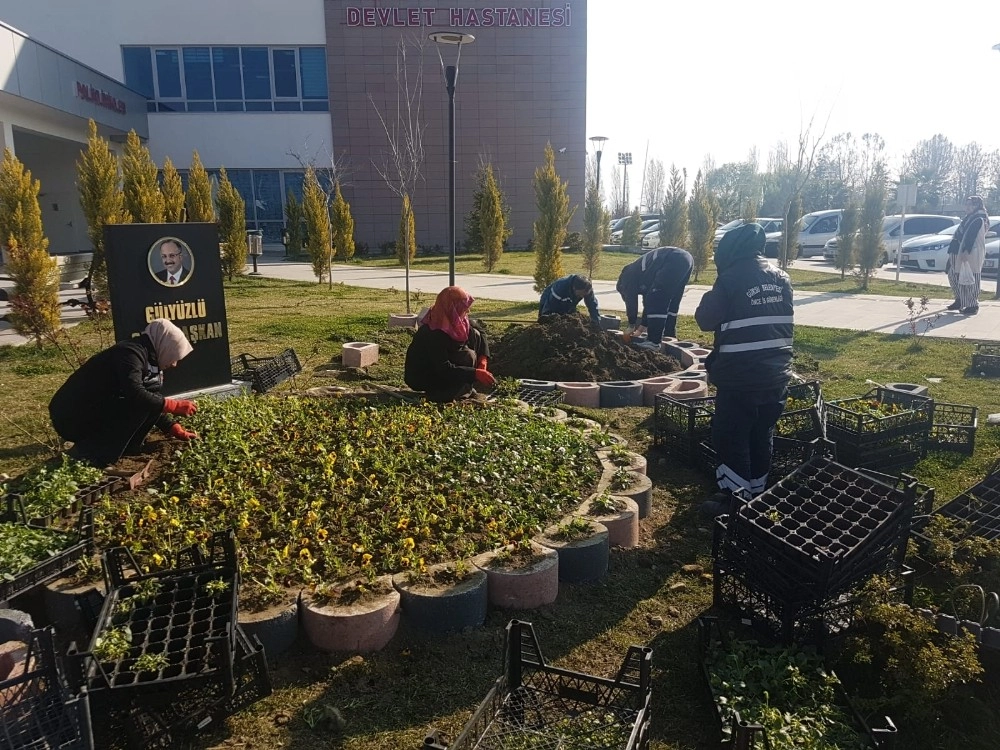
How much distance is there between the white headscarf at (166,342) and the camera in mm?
5191

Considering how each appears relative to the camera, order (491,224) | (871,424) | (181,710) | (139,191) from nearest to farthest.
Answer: (181,710) < (871,424) < (139,191) < (491,224)

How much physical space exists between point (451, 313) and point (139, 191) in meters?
11.2

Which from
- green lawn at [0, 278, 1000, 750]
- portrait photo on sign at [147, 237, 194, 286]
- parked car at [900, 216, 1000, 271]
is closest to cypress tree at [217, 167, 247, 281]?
green lawn at [0, 278, 1000, 750]

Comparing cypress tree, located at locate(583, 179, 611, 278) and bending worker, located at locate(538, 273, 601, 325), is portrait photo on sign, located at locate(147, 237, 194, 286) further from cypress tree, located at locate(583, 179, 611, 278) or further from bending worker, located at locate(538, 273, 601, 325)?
cypress tree, located at locate(583, 179, 611, 278)

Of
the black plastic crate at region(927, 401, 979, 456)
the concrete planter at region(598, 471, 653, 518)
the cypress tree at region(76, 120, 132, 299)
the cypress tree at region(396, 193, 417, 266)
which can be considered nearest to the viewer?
the concrete planter at region(598, 471, 653, 518)

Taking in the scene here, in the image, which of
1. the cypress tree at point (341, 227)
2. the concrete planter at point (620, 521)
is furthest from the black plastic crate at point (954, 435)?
the cypress tree at point (341, 227)

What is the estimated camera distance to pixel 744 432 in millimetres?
4945

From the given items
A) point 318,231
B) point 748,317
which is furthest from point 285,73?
point 748,317

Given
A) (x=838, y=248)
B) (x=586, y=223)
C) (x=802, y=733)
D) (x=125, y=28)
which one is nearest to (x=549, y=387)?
(x=802, y=733)

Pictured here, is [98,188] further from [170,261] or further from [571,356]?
[571,356]

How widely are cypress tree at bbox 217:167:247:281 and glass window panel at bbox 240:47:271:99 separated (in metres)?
8.06

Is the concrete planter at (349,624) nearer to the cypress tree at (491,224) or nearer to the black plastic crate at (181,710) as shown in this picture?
the black plastic crate at (181,710)

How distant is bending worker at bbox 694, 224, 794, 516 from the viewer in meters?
4.85

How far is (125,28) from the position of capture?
26.5m
